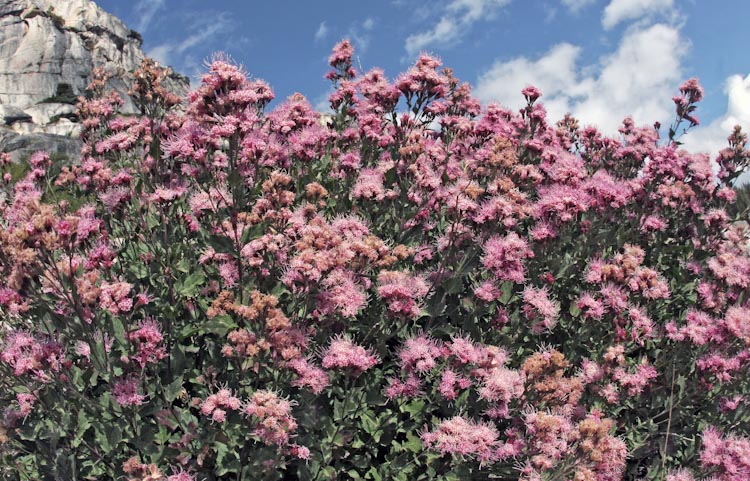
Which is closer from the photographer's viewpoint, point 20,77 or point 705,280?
point 705,280

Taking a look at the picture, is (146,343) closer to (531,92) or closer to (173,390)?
(173,390)

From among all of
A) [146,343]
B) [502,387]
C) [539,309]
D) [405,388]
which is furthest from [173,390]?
[539,309]

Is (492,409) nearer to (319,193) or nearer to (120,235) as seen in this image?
(319,193)

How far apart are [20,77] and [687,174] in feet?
338

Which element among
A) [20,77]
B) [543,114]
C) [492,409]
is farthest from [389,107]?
[20,77]

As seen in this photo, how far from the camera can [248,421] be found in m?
4.18

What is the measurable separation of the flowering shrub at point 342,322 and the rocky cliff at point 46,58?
73253 millimetres

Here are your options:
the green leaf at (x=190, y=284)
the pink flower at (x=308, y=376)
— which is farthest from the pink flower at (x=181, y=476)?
the green leaf at (x=190, y=284)

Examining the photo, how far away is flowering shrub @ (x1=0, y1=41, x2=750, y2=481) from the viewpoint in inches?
164

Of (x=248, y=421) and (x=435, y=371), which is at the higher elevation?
(x=435, y=371)

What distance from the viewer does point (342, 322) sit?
4586 millimetres

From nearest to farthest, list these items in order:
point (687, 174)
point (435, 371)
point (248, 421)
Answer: point (248, 421), point (435, 371), point (687, 174)

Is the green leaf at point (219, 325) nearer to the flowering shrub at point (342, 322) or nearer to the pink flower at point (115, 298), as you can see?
the flowering shrub at point (342, 322)

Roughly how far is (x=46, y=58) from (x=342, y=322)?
106589 mm
